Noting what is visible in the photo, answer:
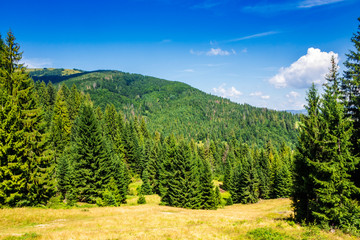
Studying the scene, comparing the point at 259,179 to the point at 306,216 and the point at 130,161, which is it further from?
the point at 306,216

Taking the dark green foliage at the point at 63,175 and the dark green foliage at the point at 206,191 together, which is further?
the dark green foliage at the point at 206,191

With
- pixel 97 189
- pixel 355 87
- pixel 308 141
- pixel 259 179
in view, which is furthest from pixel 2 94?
pixel 259 179

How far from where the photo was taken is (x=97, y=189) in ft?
112

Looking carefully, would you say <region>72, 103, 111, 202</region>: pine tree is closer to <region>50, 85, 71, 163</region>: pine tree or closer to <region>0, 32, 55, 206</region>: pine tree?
<region>0, 32, 55, 206</region>: pine tree

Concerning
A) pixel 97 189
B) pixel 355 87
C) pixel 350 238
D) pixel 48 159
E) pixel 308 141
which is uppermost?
pixel 355 87

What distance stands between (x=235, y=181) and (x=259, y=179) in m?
7.91

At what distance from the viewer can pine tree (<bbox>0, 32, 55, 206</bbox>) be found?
1989cm

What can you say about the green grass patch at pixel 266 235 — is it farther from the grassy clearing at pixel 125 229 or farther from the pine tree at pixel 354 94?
the pine tree at pixel 354 94

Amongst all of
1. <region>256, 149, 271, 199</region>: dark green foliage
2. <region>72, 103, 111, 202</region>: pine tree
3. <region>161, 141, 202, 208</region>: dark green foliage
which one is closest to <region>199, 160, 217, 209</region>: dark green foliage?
<region>161, 141, 202, 208</region>: dark green foliage

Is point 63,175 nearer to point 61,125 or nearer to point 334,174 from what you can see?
point 61,125

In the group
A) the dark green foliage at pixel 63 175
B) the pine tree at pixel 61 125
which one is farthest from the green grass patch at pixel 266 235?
the pine tree at pixel 61 125

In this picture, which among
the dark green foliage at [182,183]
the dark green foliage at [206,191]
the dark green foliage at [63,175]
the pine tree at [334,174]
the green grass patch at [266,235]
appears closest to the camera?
the green grass patch at [266,235]

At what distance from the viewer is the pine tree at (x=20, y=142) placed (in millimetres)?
19891

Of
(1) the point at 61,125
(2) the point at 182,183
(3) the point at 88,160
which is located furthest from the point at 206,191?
(1) the point at 61,125
